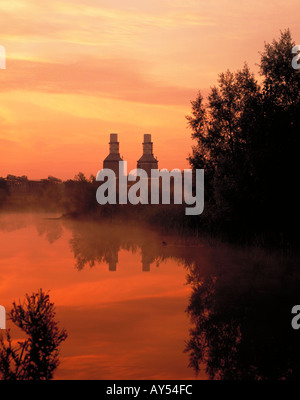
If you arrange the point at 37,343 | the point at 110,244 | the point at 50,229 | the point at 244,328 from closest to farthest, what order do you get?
1. the point at 37,343
2. the point at 244,328
3. the point at 110,244
4. the point at 50,229

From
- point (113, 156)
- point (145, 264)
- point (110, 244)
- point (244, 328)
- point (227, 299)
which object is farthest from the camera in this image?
point (113, 156)

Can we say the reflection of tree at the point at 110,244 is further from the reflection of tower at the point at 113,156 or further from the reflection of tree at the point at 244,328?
the reflection of tower at the point at 113,156

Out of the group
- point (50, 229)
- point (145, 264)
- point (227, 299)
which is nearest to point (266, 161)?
point (145, 264)

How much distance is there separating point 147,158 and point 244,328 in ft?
357

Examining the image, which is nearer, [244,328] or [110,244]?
[244,328]

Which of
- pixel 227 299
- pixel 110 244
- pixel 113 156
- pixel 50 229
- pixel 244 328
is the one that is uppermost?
pixel 113 156

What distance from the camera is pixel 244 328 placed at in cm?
1806

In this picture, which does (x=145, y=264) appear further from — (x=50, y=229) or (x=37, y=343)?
(x=50, y=229)

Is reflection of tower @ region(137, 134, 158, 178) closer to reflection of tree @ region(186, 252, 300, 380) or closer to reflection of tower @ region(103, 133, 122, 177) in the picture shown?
reflection of tower @ region(103, 133, 122, 177)

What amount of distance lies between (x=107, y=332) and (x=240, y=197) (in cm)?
2133

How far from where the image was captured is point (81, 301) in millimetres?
22922

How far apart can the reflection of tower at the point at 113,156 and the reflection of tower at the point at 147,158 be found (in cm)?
627

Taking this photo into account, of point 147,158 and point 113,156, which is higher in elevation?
point 113,156

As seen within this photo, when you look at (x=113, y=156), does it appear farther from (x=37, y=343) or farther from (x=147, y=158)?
(x=37, y=343)
